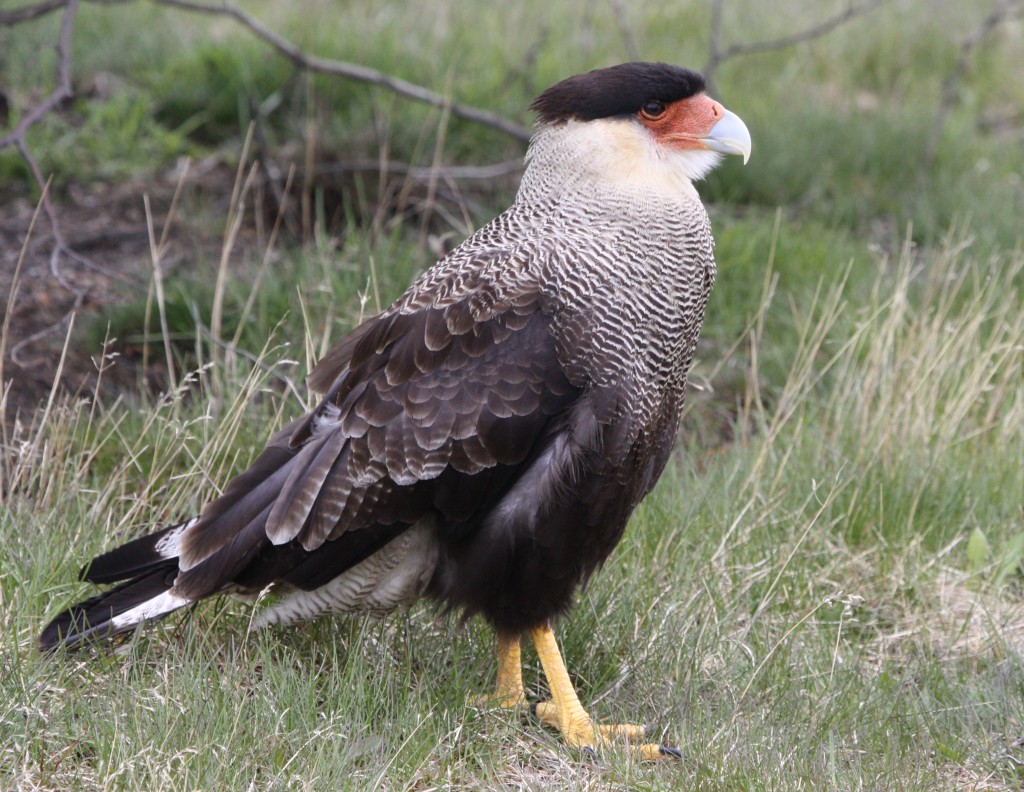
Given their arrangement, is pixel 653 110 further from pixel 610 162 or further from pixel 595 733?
pixel 595 733

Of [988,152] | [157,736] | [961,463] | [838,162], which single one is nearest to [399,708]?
Result: [157,736]

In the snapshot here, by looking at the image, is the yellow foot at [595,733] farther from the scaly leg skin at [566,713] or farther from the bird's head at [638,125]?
the bird's head at [638,125]

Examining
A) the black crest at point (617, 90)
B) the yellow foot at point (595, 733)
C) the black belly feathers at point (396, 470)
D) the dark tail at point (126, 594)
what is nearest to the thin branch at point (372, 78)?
→ the black crest at point (617, 90)

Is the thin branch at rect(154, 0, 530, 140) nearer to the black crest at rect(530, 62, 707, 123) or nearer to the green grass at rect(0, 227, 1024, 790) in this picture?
the green grass at rect(0, 227, 1024, 790)

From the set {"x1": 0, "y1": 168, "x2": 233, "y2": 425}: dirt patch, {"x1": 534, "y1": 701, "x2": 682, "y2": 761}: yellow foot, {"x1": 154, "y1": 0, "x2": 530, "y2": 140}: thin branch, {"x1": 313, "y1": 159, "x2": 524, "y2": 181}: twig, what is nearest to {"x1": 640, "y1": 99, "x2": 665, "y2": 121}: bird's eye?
{"x1": 534, "y1": 701, "x2": 682, "y2": 761}: yellow foot

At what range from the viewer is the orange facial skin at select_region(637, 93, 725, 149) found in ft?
10.5

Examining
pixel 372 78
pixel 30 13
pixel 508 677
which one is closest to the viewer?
pixel 508 677

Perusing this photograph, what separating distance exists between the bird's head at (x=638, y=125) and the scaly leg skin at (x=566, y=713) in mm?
1172

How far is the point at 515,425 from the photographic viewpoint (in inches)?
117

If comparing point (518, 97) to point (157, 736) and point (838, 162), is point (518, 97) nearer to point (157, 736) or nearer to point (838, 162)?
point (838, 162)

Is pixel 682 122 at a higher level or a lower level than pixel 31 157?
higher

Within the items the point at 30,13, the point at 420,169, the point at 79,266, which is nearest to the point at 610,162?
the point at 420,169

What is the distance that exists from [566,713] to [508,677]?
199mm

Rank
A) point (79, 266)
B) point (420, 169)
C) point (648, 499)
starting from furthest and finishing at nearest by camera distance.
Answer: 1. point (420, 169)
2. point (79, 266)
3. point (648, 499)
